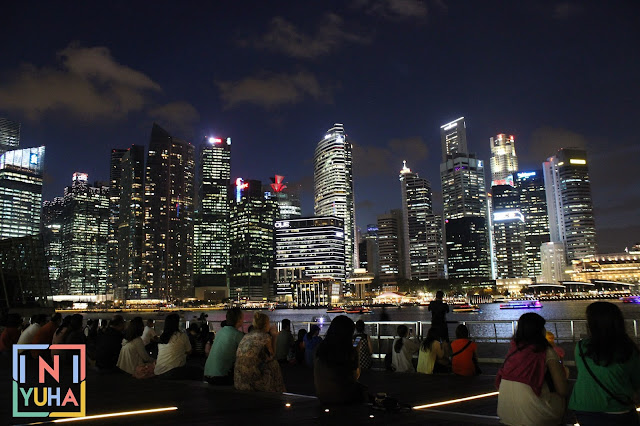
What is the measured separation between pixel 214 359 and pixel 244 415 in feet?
8.06

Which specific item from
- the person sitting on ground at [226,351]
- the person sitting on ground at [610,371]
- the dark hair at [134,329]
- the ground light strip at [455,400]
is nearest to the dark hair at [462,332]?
the ground light strip at [455,400]

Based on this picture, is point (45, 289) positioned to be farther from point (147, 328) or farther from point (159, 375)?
point (159, 375)

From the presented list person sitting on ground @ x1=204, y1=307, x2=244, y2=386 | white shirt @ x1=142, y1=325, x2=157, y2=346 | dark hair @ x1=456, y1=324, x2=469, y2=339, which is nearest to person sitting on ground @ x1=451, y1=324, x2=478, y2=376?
dark hair @ x1=456, y1=324, x2=469, y2=339

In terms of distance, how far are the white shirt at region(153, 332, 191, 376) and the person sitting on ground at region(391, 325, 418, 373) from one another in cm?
524

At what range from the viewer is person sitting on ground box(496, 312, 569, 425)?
5000 millimetres

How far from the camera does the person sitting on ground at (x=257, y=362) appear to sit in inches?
304

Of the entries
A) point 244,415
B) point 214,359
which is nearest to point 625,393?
point 244,415

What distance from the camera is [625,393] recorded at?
14.6 feet

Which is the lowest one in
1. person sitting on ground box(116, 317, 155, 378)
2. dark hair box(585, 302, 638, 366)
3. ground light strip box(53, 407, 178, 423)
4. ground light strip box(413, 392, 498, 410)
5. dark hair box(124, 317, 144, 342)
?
ground light strip box(413, 392, 498, 410)

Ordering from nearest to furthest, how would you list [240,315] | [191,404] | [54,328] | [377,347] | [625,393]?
1. [625,393]
2. [191,404]
3. [240,315]
4. [54,328]
5. [377,347]

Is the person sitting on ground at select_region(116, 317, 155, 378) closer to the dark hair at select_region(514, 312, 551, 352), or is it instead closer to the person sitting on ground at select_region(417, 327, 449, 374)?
the person sitting on ground at select_region(417, 327, 449, 374)

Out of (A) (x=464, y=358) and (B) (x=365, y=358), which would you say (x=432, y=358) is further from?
(B) (x=365, y=358)

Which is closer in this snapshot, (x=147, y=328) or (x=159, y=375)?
(x=159, y=375)

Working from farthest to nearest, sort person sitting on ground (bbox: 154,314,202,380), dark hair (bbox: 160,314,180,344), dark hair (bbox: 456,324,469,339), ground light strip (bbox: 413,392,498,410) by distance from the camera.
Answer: dark hair (bbox: 456,324,469,339) → person sitting on ground (bbox: 154,314,202,380) → dark hair (bbox: 160,314,180,344) → ground light strip (bbox: 413,392,498,410)
